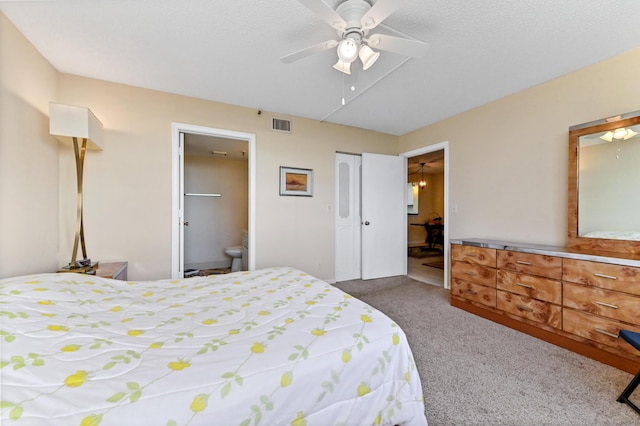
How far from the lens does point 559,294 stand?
2.17 metres

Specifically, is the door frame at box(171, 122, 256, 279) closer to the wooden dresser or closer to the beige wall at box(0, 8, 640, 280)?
the beige wall at box(0, 8, 640, 280)

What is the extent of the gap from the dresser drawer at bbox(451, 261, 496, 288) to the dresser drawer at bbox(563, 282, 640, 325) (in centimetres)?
61

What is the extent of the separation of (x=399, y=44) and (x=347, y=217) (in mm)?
2832

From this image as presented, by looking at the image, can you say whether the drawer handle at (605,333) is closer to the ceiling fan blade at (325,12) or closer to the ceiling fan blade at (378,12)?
the ceiling fan blade at (378,12)

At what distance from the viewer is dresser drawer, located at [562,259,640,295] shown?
1.82 meters

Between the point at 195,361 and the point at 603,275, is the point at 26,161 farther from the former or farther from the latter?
the point at 603,275

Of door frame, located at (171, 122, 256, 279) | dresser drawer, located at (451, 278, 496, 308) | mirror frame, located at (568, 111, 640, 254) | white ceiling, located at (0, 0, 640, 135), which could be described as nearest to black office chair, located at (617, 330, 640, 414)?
mirror frame, located at (568, 111, 640, 254)

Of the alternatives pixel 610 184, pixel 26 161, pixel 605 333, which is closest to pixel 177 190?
pixel 26 161

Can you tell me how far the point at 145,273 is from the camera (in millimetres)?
2871

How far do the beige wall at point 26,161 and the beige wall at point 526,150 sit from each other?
4531mm

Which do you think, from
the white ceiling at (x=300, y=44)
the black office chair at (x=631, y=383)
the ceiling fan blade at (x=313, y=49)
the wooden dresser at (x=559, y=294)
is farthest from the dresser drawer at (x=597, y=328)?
the ceiling fan blade at (x=313, y=49)

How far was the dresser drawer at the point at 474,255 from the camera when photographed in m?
2.70

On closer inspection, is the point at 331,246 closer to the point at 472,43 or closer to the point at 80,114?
the point at 472,43

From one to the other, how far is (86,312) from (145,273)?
1839mm
